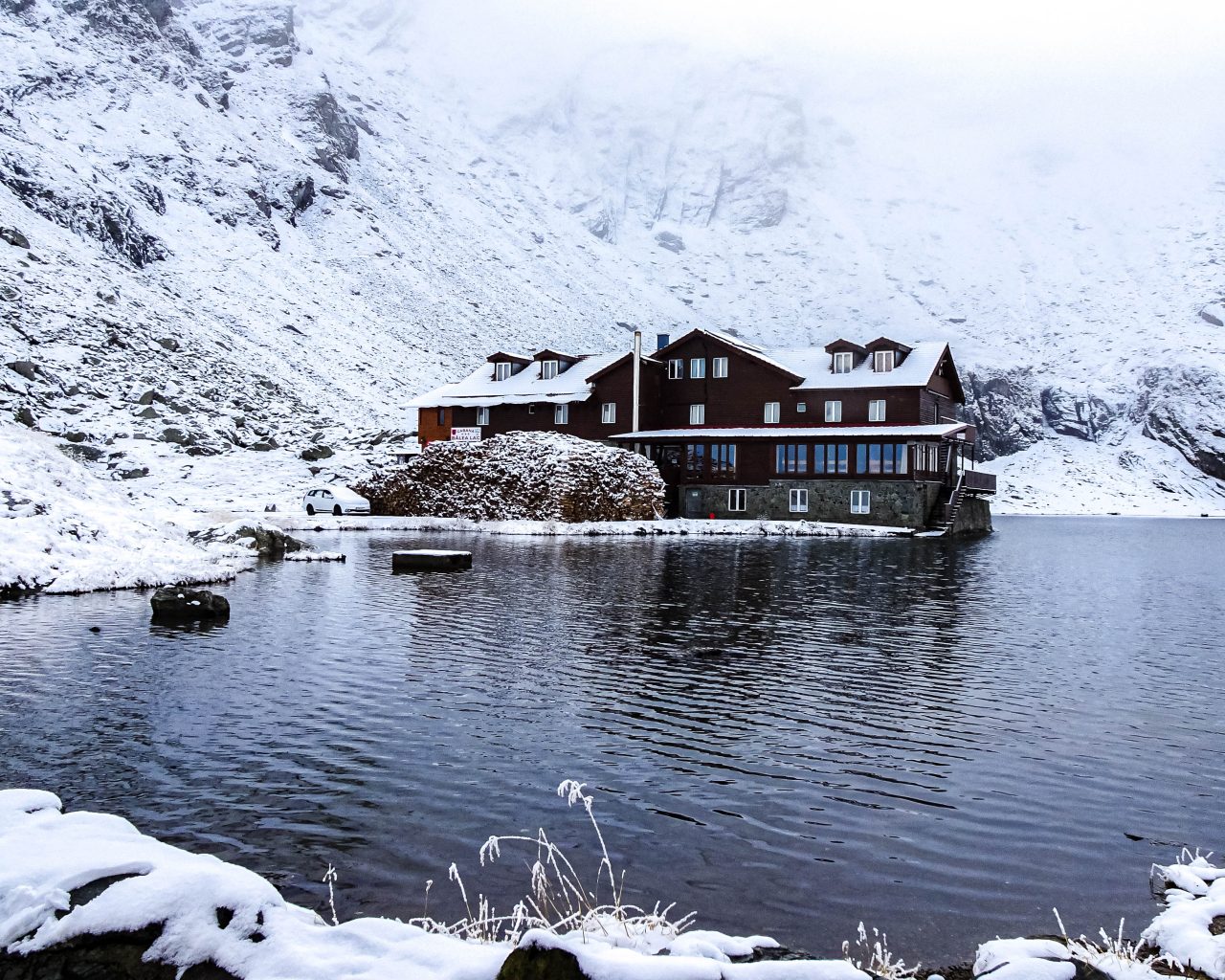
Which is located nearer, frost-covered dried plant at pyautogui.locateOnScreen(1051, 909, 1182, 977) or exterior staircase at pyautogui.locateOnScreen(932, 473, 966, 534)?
frost-covered dried plant at pyautogui.locateOnScreen(1051, 909, 1182, 977)

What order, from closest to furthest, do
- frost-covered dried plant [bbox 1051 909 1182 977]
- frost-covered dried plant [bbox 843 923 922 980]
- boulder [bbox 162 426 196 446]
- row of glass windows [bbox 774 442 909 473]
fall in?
frost-covered dried plant [bbox 1051 909 1182 977] → frost-covered dried plant [bbox 843 923 922 980] → row of glass windows [bbox 774 442 909 473] → boulder [bbox 162 426 196 446]

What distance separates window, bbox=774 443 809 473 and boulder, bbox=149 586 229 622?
1862 inches

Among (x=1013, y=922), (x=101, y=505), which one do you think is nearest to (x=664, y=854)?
(x=1013, y=922)

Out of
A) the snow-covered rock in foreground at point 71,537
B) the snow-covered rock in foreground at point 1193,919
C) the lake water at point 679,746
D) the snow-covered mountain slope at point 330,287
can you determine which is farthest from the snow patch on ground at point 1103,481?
the snow-covered rock in foreground at point 1193,919

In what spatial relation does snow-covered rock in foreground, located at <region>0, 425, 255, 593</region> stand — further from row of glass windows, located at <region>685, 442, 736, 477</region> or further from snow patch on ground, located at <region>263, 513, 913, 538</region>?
row of glass windows, located at <region>685, 442, 736, 477</region>

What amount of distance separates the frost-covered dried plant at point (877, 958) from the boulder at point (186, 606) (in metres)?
16.1

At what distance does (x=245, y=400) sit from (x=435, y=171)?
101 metres

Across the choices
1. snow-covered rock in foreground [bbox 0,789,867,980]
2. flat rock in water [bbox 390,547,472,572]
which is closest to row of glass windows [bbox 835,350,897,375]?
flat rock in water [bbox 390,547,472,572]

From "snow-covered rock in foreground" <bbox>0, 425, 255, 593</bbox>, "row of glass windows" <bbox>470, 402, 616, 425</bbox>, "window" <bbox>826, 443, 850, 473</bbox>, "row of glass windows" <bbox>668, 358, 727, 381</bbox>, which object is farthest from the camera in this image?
"row of glass windows" <bbox>470, 402, 616, 425</bbox>

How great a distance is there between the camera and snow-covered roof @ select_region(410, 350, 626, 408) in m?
70.4

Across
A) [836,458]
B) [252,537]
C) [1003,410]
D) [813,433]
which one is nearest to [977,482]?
[836,458]

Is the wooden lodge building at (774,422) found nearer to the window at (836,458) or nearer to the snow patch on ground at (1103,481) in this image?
the window at (836,458)

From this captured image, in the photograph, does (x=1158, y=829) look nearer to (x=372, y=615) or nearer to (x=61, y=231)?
(x=372, y=615)

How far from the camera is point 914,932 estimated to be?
627 centimetres
